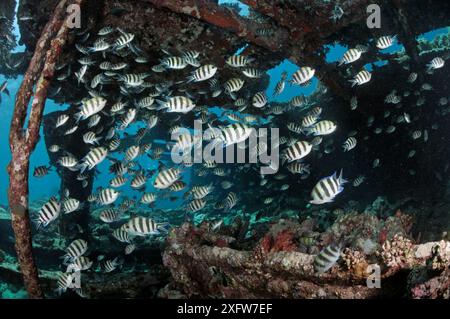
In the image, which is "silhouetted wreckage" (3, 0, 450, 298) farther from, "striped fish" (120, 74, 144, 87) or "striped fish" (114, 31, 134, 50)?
"striped fish" (120, 74, 144, 87)

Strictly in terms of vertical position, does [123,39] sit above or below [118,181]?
above

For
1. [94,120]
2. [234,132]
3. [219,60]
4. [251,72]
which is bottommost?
[94,120]

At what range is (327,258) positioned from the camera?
3.62m

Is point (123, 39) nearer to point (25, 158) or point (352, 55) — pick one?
point (25, 158)

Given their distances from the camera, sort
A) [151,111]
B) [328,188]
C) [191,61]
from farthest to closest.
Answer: [151,111] → [191,61] → [328,188]

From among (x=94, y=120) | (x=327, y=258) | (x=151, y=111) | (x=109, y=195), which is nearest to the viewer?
(x=327, y=258)

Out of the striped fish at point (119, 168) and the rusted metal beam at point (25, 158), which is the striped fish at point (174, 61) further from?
the striped fish at point (119, 168)

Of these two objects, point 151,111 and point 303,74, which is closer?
point 303,74

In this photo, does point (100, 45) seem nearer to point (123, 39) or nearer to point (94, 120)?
point (123, 39)

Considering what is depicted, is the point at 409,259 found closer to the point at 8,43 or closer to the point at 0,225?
the point at 8,43

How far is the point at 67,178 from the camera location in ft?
31.0

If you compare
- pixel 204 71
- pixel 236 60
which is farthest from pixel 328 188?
pixel 236 60
